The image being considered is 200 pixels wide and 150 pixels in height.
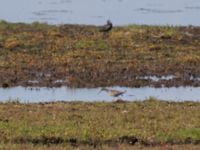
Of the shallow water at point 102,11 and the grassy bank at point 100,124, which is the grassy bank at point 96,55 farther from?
the shallow water at point 102,11

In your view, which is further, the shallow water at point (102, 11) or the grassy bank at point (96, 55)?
the shallow water at point (102, 11)

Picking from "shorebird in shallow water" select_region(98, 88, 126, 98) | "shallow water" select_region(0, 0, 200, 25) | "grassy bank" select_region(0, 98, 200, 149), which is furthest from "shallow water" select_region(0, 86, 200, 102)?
"shallow water" select_region(0, 0, 200, 25)

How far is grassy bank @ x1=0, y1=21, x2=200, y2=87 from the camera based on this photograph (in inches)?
745

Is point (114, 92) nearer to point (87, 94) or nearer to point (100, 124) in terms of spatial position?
point (87, 94)

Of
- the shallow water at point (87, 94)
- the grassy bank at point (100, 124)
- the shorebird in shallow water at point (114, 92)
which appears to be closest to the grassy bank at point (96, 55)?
the shallow water at point (87, 94)

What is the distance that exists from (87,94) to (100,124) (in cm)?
528

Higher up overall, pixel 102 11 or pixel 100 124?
pixel 100 124

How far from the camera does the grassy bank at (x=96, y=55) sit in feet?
62.1

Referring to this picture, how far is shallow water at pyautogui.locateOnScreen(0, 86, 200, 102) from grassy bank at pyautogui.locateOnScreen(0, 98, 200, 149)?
1.63m

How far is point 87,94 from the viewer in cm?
1728

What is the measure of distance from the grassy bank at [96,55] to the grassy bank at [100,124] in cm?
407

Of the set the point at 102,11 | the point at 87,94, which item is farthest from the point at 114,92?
the point at 102,11

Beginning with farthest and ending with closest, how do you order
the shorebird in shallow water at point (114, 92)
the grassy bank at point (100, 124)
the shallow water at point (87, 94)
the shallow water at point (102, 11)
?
1. the shallow water at point (102, 11)
2. the shorebird in shallow water at point (114, 92)
3. the shallow water at point (87, 94)
4. the grassy bank at point (100, 124)

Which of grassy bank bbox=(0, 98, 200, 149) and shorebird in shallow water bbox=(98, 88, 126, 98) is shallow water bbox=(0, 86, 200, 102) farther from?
grassy bank bbox=(0, 98, 200, 149)
